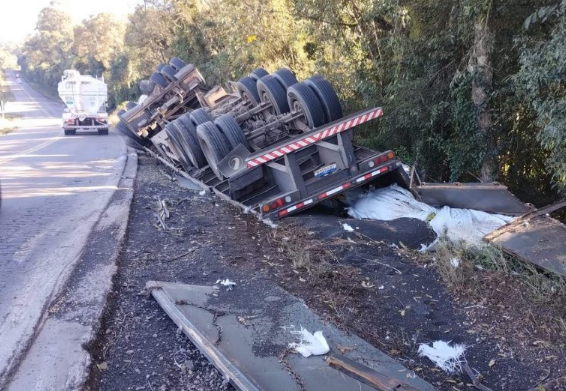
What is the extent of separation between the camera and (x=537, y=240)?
518 centimetres

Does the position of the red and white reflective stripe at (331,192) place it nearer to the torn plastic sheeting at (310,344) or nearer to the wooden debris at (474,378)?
the torn plastic sheeting at (310,344)

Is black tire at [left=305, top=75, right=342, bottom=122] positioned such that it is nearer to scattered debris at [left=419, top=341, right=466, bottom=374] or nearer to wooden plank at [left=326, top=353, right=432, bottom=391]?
scattered debris at [left=419, top=341, right=466, bottom=374]

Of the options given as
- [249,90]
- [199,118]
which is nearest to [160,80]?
[249,90]

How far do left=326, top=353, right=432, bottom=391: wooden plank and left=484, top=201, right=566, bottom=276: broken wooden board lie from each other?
7.39 ft

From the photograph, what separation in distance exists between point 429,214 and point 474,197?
0.60m

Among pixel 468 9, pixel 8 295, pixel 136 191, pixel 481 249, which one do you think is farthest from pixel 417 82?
pixel 8 295

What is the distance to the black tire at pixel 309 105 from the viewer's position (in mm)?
8516

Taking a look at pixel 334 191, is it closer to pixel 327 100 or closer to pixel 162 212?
pixel 327 100

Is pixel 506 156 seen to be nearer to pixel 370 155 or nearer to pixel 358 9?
pixel 370 155

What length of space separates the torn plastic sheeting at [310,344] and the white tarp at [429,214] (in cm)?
264

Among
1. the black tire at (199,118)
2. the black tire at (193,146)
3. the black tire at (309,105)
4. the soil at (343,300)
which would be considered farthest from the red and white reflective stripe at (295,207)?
the black tire at (199,118)

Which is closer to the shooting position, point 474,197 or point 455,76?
point 474,197

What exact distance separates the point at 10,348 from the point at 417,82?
25.4 ft

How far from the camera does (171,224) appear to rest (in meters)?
7.17
